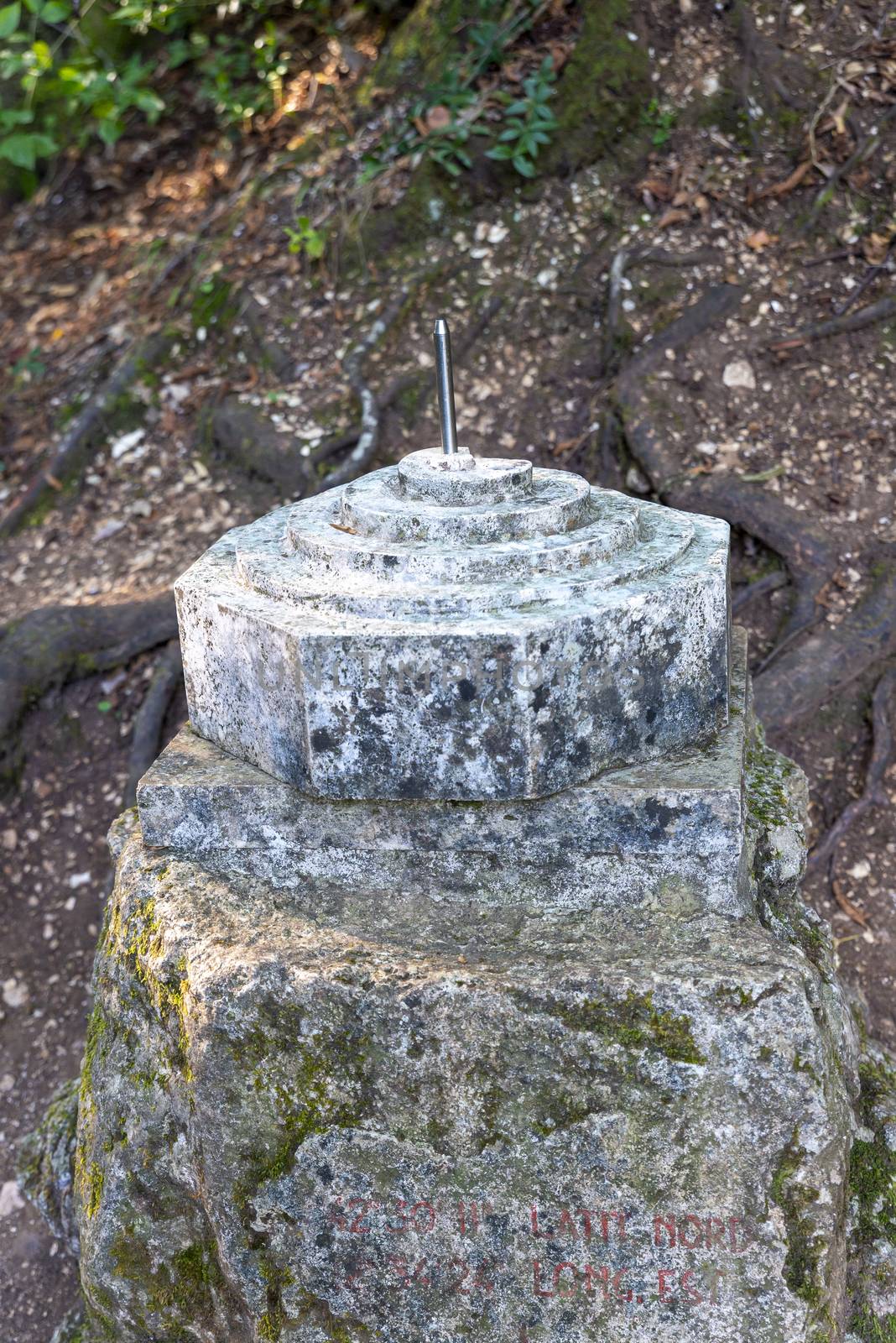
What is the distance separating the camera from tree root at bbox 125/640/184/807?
4.59m

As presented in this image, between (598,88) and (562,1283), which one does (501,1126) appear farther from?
(598,88)

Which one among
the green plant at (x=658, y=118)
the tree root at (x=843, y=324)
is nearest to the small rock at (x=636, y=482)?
the tree root at (x=843, y=324)

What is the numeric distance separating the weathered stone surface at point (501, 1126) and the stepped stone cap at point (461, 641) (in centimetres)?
35

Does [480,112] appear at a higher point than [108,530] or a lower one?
higher

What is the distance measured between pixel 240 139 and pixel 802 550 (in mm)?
3890

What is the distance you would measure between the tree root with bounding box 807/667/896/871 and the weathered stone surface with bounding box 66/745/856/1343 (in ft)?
5.10

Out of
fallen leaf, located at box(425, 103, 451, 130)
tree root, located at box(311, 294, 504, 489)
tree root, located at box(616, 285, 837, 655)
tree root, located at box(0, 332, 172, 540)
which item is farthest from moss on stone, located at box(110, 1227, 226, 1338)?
fallen leaf, located at box(425, 103, 451, 130)

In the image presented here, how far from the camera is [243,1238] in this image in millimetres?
2406

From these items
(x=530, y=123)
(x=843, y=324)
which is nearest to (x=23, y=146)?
(x=530, y=123)

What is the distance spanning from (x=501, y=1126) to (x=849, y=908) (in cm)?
204

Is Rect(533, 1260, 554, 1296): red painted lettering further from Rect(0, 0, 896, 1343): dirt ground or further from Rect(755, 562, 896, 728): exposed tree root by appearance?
Rect(755, 562, 896, 728): exposed tree root

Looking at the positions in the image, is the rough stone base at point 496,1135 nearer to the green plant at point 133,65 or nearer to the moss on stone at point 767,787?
the moss on stone at point 767,787

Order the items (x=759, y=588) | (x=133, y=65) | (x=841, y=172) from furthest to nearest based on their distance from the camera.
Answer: (x=133, y=65)
(x=841, y=172)
(x=759, y=588)

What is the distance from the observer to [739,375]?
470 cm
